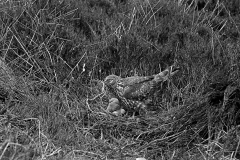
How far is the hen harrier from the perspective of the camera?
20.0 ft

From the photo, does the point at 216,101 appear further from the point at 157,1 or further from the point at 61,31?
the point at 157,1

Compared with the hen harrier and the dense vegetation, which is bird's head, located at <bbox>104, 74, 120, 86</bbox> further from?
the dense vegetation

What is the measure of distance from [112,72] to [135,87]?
2.66ft

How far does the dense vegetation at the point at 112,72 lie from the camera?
523 centimetres

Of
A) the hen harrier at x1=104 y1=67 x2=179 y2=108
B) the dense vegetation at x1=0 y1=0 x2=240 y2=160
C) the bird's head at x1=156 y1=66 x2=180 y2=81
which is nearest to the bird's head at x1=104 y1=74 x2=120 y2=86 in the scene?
the hen harrier at x1=104 y1=67 x2=179 y2=108

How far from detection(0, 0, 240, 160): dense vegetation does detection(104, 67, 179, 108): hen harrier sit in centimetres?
21

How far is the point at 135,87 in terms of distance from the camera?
6.10 meters

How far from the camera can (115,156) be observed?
5062 millimetres

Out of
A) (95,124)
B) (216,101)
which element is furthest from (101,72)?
(216,101)

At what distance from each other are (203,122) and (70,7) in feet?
10.8

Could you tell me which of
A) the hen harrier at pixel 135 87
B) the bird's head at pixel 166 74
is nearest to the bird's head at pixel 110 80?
the hen harrier at pixel 135 87

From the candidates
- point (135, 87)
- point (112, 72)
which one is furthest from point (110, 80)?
point (112, 72)

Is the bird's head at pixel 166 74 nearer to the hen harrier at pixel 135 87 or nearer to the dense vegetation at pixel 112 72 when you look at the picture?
the hen harrier at pixel 135 87

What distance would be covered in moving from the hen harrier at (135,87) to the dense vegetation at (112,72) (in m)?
0.21
